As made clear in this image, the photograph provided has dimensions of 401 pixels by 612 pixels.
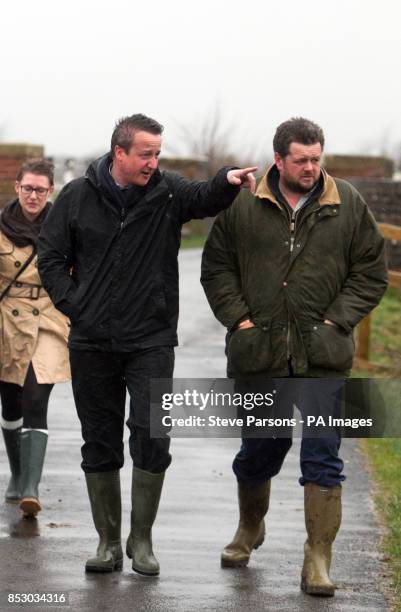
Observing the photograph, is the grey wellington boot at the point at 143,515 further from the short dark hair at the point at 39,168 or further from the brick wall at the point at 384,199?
the brick wall at the point at 384,199

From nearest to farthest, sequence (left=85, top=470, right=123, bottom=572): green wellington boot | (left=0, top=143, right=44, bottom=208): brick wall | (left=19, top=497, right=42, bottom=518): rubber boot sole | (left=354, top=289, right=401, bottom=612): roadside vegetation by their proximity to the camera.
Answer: (left=85, top=470, right=123, bottom=572): green wellington boot < (left=354, top=289, right=401, bottom=612): roadside vegetation < (left=19, top=497, right=42, bottom=518): rubber boot sole < (left=0, top=143, right=44, bottom=208): brick wall

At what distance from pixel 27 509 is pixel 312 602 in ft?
6.57

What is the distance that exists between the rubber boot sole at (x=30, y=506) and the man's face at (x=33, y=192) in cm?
144

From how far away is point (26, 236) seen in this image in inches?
333

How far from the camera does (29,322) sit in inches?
337

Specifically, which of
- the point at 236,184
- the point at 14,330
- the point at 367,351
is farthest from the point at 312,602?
the point at 367,351

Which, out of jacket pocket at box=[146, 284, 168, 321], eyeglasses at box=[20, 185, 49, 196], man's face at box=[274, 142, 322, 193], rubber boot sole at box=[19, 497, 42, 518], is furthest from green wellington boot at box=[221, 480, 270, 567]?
eyeglasses at box=[20, 185, 49, 196]

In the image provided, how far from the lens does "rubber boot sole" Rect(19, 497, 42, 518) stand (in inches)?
325

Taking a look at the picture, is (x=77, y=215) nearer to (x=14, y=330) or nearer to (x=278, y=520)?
(x=14, y=330)

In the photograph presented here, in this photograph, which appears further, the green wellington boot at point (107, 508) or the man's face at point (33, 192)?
the man's face at point (33, 192)

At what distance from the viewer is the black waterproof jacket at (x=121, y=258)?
23.6ft

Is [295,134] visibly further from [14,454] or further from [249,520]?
[14,454]

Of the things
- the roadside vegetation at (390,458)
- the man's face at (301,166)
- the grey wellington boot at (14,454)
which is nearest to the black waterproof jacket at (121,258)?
the man's face at (301,166)

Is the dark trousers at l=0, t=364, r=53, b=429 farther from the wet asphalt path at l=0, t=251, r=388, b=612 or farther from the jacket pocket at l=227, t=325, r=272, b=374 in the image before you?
the jacket pocket at l=227, t=325, r=272, b=374
